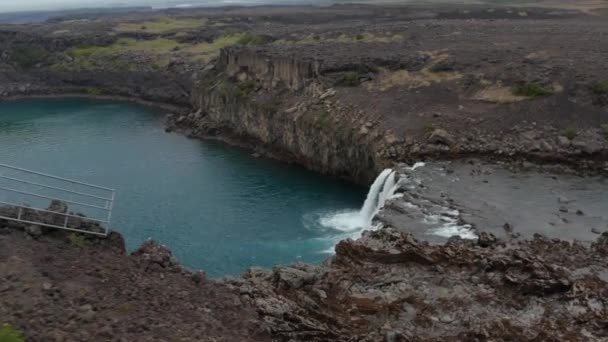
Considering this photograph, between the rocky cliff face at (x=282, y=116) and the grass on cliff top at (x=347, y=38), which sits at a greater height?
the grass on cliff top at (x=347, y=38)

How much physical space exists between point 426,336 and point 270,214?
80.4 ft

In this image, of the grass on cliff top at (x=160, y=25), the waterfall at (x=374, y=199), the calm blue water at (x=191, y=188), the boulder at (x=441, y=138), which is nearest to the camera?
the calm blue water at (x=191, y=188)

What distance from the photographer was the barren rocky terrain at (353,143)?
67.2 ft

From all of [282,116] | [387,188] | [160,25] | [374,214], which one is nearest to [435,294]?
[374,214]

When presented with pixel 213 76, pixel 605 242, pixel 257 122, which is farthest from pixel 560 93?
pixel 213 76

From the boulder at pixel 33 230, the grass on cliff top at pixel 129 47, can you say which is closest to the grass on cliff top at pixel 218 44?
the grass on cliff top at pixel 129 47

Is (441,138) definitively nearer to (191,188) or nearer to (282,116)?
(282,116)

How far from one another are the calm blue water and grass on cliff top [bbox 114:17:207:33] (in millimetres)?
47431

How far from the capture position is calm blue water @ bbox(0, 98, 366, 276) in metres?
40.9

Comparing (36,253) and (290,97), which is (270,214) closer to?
(290,97)

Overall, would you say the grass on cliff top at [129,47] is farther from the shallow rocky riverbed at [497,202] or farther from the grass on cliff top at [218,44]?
the shallow rocky riverbed at [497,202]

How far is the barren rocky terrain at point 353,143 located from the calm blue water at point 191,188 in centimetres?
451

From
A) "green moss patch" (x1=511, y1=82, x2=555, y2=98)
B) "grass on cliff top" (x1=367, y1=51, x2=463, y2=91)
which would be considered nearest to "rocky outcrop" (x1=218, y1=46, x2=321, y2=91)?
"grass on cliff top" (x1=367, y1=51, x2=463, y2=91)

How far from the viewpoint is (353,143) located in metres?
54.8
